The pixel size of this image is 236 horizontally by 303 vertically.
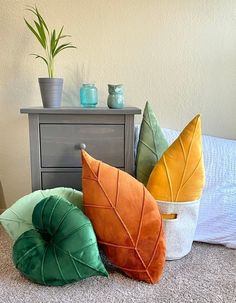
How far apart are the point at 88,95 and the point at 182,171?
0.65m

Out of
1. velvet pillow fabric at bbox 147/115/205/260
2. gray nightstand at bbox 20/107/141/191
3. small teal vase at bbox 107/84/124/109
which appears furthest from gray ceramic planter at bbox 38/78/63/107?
velvet pillow fabric at bbox 147/115/205/260

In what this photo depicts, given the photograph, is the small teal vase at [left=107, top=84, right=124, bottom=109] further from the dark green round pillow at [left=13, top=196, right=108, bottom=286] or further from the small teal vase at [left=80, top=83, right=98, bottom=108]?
the dark green round pillow at [left=13, top=196, right=108, bottom=286]

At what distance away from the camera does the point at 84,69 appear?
161cm

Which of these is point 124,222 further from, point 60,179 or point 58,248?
point 60,179

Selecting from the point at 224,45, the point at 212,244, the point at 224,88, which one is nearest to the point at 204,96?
the point at 224,88

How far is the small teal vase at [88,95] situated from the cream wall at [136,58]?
21cm

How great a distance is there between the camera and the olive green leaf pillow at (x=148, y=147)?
1.29 meters

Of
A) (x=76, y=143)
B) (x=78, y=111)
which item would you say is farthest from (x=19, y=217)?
(x=78, y=111)

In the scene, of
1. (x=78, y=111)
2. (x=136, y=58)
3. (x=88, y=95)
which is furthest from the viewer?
(x=136, y=58)

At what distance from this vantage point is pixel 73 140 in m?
1.26

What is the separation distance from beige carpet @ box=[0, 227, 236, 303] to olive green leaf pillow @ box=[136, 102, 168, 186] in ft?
1.40

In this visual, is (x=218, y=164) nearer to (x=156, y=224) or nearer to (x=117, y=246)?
(x=156, y=224)

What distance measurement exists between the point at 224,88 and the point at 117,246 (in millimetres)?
1197

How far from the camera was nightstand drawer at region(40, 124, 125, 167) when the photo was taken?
125 cm
